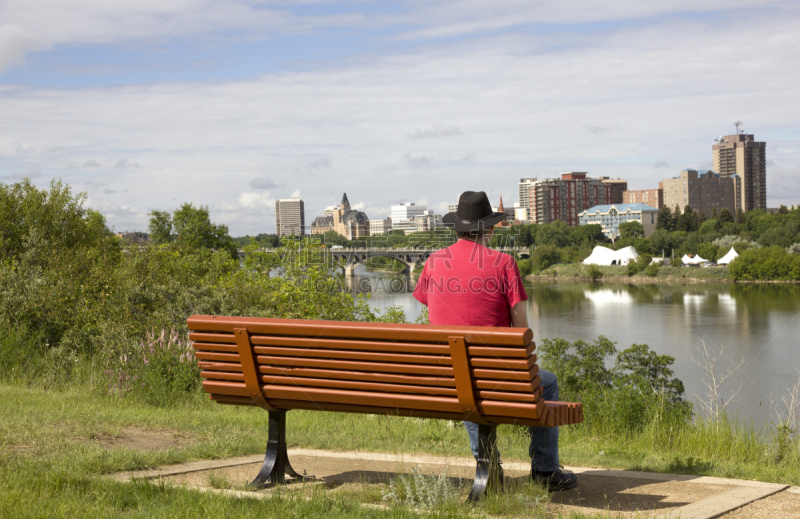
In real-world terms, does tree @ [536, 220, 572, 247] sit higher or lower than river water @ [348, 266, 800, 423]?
higher

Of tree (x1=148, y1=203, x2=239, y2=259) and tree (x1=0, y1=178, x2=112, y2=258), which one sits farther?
tree (x1=148, y1=203, x2=239, y2=259)

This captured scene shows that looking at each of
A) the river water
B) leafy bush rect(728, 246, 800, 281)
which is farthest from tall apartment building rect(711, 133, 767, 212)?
the river water

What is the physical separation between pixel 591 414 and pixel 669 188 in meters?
164

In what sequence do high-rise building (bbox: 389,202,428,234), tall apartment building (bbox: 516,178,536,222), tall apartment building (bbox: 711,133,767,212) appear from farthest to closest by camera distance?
tall apartment building (bbox: 516,178,536,222)
tall apartment building (bbox: 711,133,767,212)
high-rise building (bbox: 389,202,428,234)

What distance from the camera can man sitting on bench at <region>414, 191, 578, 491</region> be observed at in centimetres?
326

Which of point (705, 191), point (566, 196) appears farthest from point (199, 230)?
point (566, 196)

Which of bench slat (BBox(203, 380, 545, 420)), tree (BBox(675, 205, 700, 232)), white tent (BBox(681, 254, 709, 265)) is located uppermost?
tree (BBox(675, 205, 700, 232))

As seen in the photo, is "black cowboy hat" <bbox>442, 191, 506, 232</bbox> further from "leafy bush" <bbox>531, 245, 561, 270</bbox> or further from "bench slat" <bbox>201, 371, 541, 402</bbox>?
"leafy bush" <bbox>531, 245, 561, 270</bbox>

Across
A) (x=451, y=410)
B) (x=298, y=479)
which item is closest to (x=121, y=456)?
(x=298, y=479)

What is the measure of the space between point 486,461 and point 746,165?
519ft

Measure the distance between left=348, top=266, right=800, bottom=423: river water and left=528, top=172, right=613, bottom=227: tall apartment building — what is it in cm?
9941

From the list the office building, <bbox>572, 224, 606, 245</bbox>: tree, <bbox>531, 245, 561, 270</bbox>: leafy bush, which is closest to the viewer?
<bbox>531, 245, 561, 270</bbox>: leafy bush

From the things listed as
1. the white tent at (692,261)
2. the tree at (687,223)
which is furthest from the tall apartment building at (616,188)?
the white tent at (692,261)

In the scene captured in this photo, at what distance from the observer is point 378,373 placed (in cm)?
313
